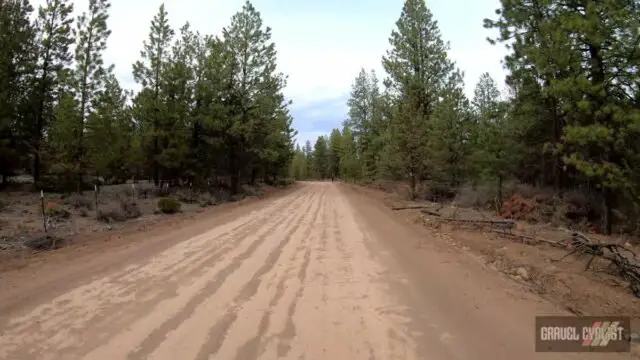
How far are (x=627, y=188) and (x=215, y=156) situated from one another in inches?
1061

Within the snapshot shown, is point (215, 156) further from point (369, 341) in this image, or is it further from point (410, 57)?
point (369, 341)

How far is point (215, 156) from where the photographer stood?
109ft

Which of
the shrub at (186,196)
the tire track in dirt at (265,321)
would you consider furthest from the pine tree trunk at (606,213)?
the shrub at (186,196)

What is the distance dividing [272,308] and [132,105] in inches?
1072

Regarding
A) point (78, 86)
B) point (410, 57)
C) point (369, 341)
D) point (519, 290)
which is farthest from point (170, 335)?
point (410, 57)

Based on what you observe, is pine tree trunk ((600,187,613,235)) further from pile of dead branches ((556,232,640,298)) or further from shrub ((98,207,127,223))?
shrub ((98,207,127,223))

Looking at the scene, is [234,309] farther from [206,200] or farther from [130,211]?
[206,200]

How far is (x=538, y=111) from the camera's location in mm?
19656

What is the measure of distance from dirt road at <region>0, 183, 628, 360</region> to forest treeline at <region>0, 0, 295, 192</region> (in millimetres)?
17526

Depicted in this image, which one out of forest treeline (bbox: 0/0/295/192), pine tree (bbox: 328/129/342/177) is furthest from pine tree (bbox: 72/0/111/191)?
pine tree (bbox: 328/129/342/177)

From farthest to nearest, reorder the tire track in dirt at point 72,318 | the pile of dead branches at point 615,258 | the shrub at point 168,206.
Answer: the shrub at point 168,206 → the pile of dead branches at point 615,258 → the tire track in dirt at point 72,318

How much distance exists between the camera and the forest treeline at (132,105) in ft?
78.5

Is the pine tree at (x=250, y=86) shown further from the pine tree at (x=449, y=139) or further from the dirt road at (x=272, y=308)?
the dirt road at (x=272, y=308)

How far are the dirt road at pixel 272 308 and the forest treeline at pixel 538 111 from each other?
24.0 ft
